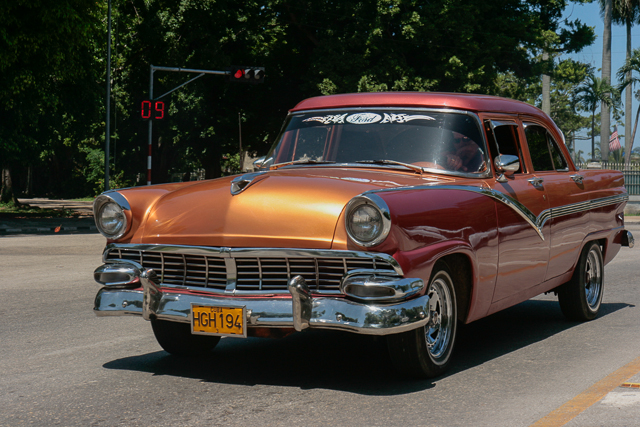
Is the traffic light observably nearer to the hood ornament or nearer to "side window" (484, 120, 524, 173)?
"side window" (484, 120, 524, 173)

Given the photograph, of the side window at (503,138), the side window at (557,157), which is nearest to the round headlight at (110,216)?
the side window at (503,138)

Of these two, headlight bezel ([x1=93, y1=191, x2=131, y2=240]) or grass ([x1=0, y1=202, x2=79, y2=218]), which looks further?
grass ([x1=0, y1=202, x2=79, y2=218])

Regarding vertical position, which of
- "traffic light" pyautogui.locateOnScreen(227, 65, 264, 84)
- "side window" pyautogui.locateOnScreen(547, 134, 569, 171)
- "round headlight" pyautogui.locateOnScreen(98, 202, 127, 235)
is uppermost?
"traffic light" pyautogui.locateOnScreen(227, 65, 264, 84)

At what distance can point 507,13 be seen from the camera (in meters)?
34.1

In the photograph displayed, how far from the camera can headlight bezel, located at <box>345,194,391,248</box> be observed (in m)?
4.25

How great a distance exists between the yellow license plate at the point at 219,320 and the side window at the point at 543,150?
10.3 feet

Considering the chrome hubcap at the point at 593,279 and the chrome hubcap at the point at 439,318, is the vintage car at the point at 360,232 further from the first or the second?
the chrome hubcap at the point at 593,279

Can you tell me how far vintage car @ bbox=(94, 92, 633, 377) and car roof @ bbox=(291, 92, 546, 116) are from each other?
1cm

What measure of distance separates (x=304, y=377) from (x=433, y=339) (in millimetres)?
859

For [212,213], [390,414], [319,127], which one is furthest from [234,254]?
[319,127]

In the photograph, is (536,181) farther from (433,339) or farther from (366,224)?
(366,224)

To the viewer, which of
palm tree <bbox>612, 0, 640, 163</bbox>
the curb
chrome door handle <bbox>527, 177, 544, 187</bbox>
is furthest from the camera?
palm tree <bbox>612, 0, 640, 163</bbox>

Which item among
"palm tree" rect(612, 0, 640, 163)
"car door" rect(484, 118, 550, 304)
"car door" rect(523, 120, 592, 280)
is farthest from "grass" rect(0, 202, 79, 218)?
"palm tree" rect(612, 0, 640, 163)

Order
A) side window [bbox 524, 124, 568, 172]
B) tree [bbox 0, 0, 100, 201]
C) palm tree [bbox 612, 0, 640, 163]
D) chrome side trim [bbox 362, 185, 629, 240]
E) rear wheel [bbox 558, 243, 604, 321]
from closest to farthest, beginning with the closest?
chrome side trim [bbox 362, 185, 629, 240], side window [bbox 524, 124, 568, 172], rear wheel [bbox 558, 243, 604, 321], tree [bbox 0, 0, 100, 201], palm tree [bbox 612, 0, 640, 163]
